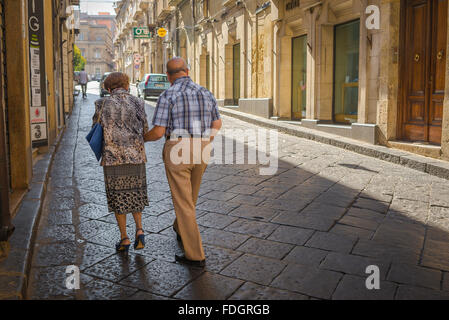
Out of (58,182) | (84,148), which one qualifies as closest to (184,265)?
(58,182)

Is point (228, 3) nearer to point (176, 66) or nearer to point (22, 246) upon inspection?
point (176, 66)

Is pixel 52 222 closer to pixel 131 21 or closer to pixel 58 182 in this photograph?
pixel 58 182

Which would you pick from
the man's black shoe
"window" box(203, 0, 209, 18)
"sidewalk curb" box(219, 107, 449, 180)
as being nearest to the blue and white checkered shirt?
the man's black shoe

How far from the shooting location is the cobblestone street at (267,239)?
3.26m

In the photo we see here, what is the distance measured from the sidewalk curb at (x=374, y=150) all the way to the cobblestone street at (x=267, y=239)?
0.17 metres

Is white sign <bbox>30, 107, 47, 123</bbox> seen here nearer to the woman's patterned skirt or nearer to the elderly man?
the woman's patterned skirt

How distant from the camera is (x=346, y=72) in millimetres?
12094

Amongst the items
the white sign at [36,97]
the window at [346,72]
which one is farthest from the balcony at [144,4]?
the white sign at [36,97]

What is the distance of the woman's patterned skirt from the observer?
12.8 ft

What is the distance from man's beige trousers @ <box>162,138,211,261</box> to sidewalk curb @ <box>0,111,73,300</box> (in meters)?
1.14

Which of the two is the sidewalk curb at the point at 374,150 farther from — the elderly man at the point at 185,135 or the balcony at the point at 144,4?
Result: the balcony at the point at 144,4

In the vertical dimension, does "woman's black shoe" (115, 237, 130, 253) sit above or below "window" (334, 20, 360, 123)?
below

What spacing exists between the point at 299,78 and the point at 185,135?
11.4 metres
